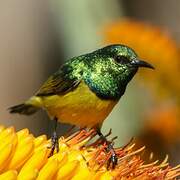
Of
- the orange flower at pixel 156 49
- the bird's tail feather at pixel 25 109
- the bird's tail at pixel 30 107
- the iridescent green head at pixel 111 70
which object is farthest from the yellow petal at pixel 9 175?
the orange flower at pixel 156 49

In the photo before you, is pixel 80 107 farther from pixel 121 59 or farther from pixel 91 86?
pixel 121 59

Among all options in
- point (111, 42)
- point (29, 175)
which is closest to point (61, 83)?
point (29, 175)

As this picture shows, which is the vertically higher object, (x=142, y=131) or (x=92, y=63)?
(x=92, y=63)

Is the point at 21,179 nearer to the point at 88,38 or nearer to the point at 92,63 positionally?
the point at 92,63

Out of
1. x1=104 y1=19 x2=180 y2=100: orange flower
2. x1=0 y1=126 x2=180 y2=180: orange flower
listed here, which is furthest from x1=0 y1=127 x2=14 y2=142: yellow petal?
x1=104 y1=19 x2=180 y2=100: orange flower

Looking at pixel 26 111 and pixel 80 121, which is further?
pixel 26 111

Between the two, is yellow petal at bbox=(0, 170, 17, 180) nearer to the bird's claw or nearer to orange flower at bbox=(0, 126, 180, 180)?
orange flower at bbox=(0, 126, 180, 180)

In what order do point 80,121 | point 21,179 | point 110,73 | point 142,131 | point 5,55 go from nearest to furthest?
point 21,179, point 80,121, point 110,73, point 142,131, point 5,55

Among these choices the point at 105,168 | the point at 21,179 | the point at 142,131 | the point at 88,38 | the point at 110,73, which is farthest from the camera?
the point at 88,38

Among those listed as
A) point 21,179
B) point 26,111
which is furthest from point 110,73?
point 21,179
